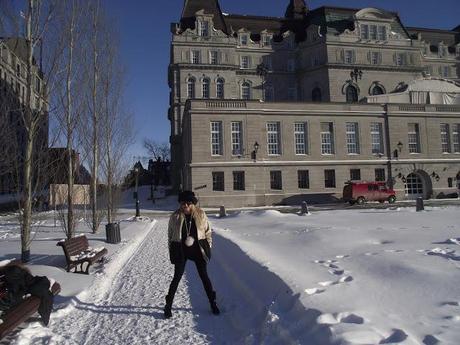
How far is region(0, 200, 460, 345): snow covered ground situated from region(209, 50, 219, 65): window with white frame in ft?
165

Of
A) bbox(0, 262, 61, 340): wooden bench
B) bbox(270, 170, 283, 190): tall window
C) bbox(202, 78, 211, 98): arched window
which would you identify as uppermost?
bbox(202, 78, 211, 98): arched window

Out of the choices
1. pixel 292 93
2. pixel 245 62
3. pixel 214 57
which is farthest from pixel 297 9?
pixel 214 57

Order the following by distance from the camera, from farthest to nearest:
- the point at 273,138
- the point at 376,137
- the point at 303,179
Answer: the point at 376,137, the point at 303,179, the point at 273,138

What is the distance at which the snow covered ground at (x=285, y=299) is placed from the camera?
4.60m

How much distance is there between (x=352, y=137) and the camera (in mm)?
45688

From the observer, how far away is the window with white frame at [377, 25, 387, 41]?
60250 mm

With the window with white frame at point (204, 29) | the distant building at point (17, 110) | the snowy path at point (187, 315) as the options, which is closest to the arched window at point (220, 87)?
the window with white frame at point (204, 29)

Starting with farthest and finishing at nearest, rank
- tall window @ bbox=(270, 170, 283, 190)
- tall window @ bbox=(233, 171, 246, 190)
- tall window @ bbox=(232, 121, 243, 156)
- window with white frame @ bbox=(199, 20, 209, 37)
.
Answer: window with white frame @ bbox=(199, 20, 209, 37) → tall window @ bbox=(270, 170, 283, 190) → tall window @ bbox=(232, 121, 243, 156) → tall window @ bbox=(233, 171, 246, 190)

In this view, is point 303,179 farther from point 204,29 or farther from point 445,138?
point 204,29

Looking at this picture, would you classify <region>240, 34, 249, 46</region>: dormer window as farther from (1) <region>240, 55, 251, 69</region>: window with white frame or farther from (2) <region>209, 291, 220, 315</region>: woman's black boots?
(2) <region>209, 291, 220, 315</region>: woman's black boots

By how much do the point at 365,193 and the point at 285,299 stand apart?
34.7m

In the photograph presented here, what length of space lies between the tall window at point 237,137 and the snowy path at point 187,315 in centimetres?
3343

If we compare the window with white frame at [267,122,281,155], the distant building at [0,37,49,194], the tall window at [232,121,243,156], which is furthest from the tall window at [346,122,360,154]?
the distant building at [0,37,49,194]

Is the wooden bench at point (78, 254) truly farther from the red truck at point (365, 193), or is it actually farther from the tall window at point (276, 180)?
the tall window at point (276, 180)
